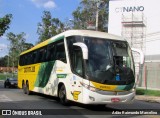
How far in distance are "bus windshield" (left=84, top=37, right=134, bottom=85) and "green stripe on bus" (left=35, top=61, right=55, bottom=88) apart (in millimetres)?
4190

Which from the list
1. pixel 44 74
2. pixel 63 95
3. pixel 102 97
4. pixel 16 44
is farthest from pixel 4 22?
pixel 16 44

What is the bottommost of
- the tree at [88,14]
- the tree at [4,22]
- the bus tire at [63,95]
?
the bus tire at [63,95]

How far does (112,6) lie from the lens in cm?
5491

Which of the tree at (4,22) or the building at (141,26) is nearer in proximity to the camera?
the tree at (4,22)

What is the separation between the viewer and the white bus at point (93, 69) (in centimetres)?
1444

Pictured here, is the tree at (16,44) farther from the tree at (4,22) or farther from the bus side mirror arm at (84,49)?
the bus side mirror arm at (84,49)

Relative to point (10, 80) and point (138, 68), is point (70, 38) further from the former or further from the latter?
point (138, 68)

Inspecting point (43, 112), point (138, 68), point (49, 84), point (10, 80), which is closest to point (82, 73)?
point (43, 112)

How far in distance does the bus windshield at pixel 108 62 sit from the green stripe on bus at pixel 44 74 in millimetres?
4190

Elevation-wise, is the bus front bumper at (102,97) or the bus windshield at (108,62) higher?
the bus windshield at (108,62)

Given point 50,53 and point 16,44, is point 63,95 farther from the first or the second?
point 16,44

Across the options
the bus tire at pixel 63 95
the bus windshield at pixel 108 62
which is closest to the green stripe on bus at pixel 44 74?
the bus tire at pixel 63 95

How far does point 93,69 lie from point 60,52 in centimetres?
338

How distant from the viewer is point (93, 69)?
14.6 m
